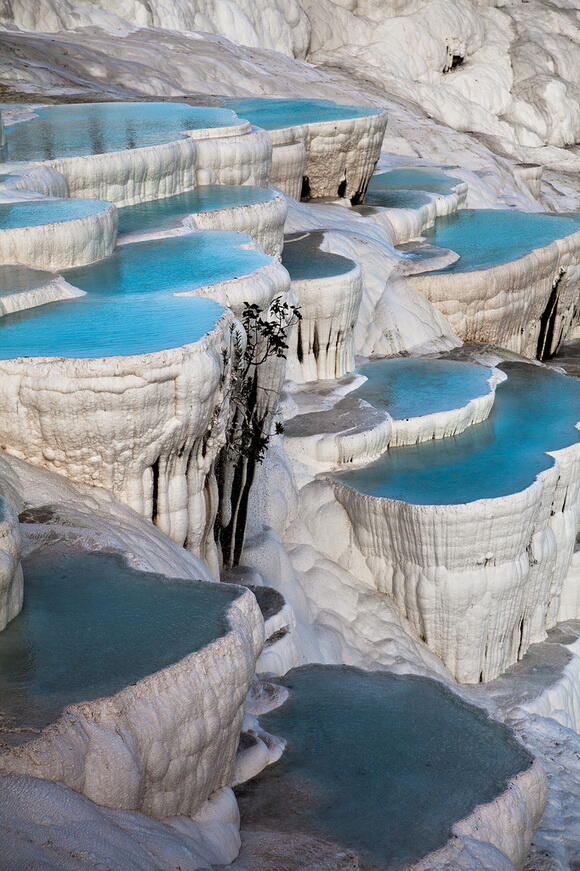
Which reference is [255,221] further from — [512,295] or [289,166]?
[512,295]

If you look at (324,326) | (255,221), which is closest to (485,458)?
(324,326)

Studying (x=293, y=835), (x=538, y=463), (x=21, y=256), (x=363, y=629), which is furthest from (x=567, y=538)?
(x=293, y=835)

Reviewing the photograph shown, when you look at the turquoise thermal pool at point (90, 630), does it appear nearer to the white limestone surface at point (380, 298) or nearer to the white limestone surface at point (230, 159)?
the white limestone surface at point (230, 159)

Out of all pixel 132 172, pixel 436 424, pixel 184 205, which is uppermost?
pixel 132 172

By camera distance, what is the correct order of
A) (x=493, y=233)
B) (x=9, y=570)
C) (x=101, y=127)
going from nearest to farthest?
1. (x=9, y=570)
2. (x=101, y=127)
3. (x=493, y=233)

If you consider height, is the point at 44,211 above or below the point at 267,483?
above

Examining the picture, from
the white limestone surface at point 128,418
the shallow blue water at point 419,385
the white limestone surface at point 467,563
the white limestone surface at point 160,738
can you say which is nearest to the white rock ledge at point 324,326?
the shallow blue water at point 419,385
